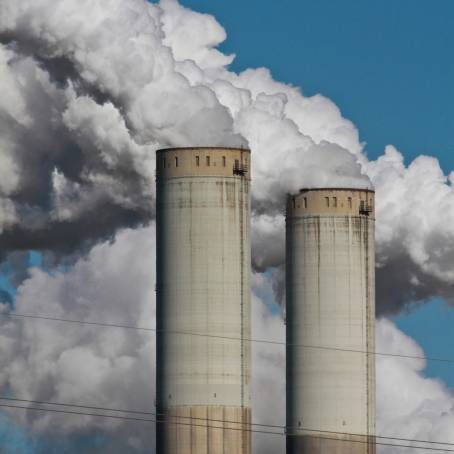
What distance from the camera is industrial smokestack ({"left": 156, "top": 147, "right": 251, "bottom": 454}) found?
107125 mm

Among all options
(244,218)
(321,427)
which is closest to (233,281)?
(244,218)

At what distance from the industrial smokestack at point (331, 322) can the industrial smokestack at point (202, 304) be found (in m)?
6.46

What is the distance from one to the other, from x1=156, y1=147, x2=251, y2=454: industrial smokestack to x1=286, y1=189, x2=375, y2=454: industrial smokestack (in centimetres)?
646

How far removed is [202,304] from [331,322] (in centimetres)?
986

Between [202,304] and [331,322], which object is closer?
[202,304]

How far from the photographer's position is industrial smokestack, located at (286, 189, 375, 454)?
11394 centimetres

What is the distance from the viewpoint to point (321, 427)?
373 feet

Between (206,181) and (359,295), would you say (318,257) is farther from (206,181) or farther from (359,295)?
(206,181)

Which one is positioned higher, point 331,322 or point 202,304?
point 202,304

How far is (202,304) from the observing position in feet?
354

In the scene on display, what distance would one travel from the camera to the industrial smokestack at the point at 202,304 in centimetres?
10712

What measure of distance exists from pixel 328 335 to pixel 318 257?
14.3 feet

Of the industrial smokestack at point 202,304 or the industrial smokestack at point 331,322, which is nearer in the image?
the industrial smokestack at point 202,304

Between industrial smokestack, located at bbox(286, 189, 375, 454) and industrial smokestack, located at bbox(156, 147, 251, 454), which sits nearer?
industrial smokestack, located at bbox(156, 147, 251, 454)
